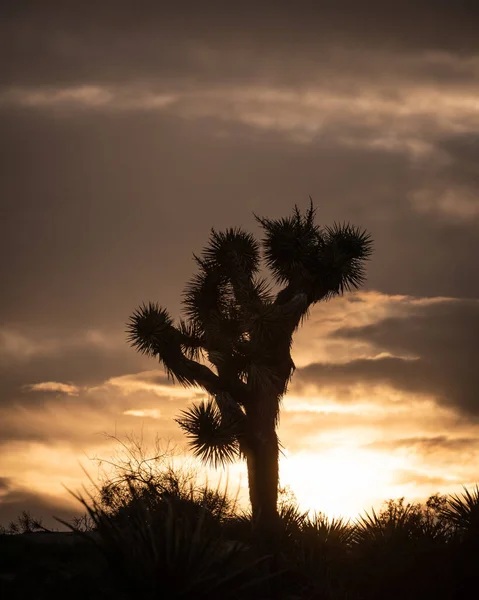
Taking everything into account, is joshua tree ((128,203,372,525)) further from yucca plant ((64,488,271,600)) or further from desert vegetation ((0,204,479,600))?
yucca plant ((64,488,271,600))

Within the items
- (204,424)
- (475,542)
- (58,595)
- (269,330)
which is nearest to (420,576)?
(475,542)

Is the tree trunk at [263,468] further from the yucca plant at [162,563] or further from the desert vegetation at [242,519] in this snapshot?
the yucca plant at [162,563]

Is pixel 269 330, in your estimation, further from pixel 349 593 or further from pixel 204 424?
pixel 349 593

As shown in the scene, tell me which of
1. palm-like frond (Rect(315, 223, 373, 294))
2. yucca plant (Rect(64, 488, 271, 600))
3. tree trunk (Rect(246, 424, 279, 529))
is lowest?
yucca plant (Rect(64, 488, 271, 600))

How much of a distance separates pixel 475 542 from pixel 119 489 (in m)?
7.69

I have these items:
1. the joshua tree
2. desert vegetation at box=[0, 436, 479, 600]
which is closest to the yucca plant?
desert vegetation at box=[0, 436, 479, 600]

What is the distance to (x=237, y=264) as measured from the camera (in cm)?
2094

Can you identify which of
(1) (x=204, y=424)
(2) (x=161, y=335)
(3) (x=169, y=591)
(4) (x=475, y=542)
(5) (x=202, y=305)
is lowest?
(3) (x=169, y=591)

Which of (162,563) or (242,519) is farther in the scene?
(242,519)

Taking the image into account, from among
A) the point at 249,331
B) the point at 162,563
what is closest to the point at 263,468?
the point at 249,331

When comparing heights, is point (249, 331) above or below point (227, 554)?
above

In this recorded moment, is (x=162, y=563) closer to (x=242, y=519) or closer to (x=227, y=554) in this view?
(x=227, y=554)

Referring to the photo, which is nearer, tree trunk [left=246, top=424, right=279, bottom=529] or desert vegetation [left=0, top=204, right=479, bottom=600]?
desert vegetation [left=0, top=204, right=479, bottom=600]

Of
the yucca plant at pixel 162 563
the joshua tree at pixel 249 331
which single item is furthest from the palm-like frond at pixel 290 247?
the yucca plant at pixel 162 563
